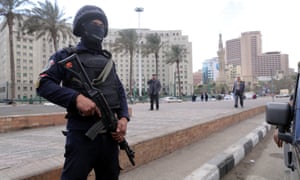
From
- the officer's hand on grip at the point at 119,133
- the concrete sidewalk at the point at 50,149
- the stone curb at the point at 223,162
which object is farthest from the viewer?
the stone curb at the point at 223,162

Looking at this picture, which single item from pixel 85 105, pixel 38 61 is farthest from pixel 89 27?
pixel 38 61

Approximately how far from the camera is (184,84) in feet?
359

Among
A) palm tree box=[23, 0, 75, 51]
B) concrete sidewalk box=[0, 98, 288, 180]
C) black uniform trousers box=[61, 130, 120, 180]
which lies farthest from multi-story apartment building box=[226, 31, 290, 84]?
black uniform trousers box=[61, 130, 120, 180]

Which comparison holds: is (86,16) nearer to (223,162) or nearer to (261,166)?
(223,162)

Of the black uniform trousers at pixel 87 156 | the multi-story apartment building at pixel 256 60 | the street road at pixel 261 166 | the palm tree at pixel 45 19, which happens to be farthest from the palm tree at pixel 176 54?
the black uniform trousers at pixel 87 156

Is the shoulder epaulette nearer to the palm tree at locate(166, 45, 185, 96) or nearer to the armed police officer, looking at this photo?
the armed police officer

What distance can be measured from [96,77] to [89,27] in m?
0.38

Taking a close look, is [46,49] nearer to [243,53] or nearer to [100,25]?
[243,53]

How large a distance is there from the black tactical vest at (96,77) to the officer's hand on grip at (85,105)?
0.41 feet

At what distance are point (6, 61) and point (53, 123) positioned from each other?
7510 centimetres

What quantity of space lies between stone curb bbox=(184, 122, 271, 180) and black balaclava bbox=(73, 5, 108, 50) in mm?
2210

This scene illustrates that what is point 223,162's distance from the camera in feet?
14.8

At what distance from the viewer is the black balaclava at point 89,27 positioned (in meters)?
2.13

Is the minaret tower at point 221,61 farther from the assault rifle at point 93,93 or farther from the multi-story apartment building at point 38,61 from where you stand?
the assault rifle at point 93,93
